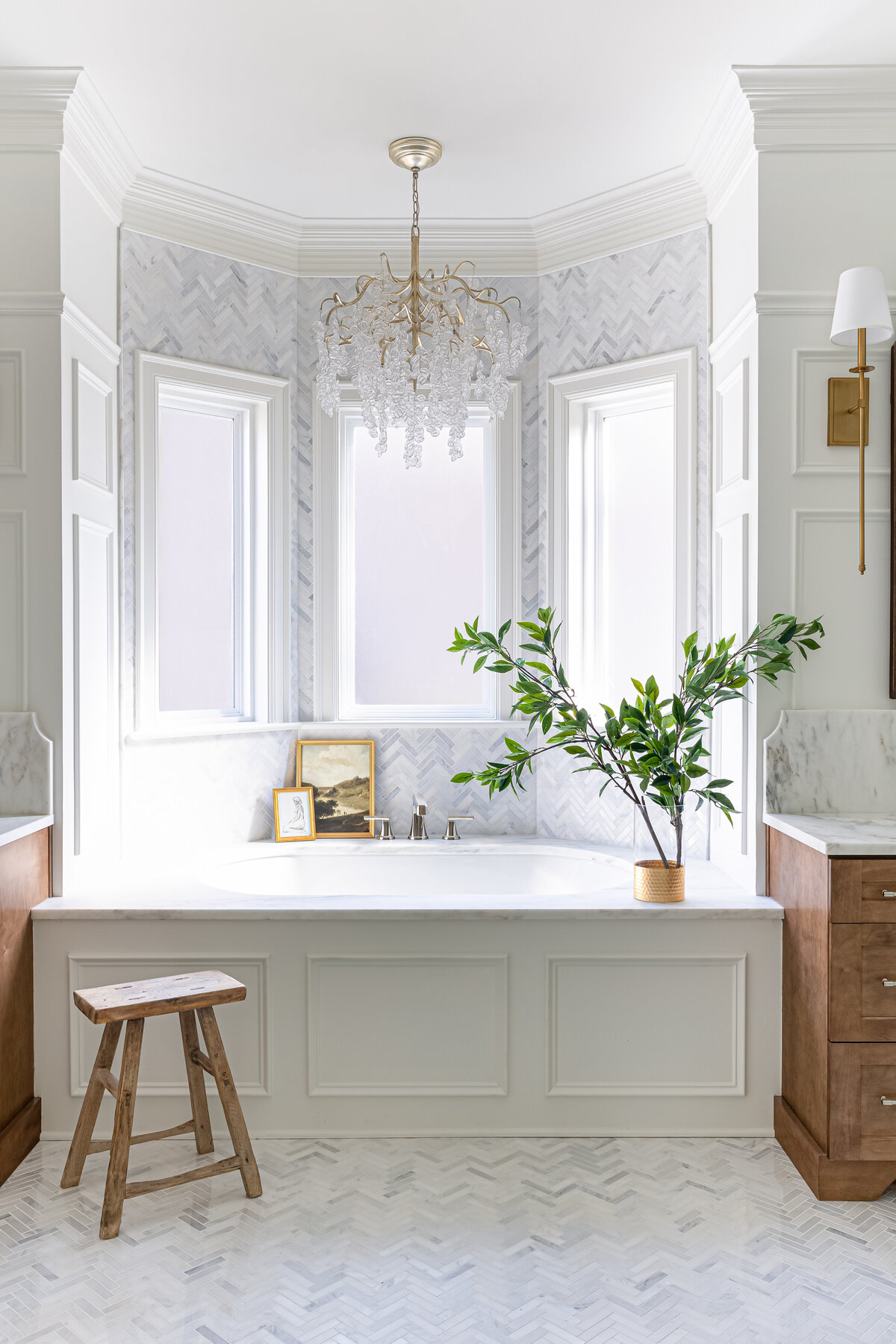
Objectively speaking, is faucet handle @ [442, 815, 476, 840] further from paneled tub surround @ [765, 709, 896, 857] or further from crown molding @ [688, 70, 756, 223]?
crown molding @ [688, 70, 756, 223]

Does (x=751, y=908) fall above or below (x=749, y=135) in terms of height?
below

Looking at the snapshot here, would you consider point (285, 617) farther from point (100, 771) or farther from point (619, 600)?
point (619, 600)

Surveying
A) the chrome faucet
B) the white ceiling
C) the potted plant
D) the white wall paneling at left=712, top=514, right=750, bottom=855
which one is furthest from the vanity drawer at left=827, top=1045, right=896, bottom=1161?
the white ceiling

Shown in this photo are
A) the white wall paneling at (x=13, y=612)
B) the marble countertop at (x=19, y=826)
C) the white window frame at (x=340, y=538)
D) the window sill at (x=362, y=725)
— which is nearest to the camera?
the marble countertop at (x=19, y=826)

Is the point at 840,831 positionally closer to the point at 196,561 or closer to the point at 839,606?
the point at 839,606

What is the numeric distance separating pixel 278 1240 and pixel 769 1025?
4.34 feet

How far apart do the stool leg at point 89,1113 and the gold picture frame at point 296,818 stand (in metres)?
1.25

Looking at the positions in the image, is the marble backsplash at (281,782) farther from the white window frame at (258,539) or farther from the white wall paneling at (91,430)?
the white wall paneling at (91,430)

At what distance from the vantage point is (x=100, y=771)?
301cm

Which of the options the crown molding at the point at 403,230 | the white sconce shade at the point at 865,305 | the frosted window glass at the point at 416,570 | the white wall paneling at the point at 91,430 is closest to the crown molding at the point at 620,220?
the crown molding at the point at 403,230

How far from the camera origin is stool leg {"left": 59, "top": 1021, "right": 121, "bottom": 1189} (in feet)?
7.65

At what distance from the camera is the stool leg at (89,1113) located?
7.65ft

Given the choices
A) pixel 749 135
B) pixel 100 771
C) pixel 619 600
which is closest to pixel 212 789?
pixel 100 771

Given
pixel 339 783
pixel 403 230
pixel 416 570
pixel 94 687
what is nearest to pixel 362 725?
pixel 339 783
